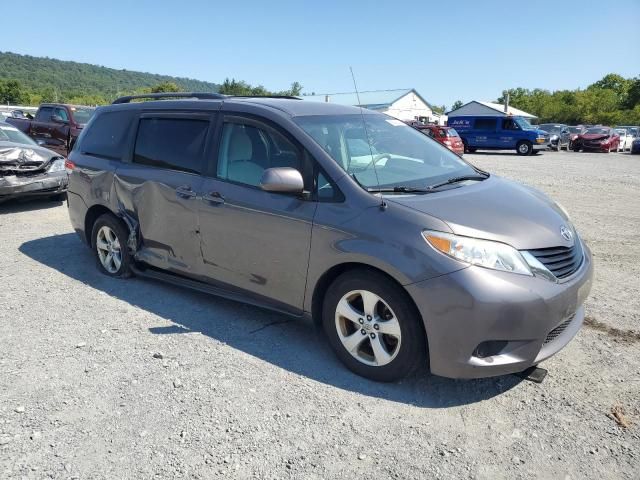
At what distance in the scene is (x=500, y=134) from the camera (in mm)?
27688

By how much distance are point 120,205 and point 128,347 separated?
5.67 feet

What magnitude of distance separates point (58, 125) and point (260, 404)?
12713 millimetres

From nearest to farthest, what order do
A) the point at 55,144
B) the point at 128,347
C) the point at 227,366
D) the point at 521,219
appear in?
the point at 521,219, the point at 227,366, the point at 128,347, the point at 55,144

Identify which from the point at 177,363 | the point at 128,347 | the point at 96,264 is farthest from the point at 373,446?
the point at 96,264

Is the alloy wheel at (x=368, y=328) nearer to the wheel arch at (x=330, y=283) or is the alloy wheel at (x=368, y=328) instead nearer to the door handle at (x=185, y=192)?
the wheel arch at (x=330, y=283)

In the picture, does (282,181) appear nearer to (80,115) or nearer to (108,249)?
(108,249)

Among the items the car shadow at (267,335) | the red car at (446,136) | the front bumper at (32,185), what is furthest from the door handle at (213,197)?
the red car at (446,136)

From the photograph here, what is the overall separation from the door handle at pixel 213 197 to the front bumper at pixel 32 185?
5195 mm

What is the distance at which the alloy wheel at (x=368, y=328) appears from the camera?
124 inches

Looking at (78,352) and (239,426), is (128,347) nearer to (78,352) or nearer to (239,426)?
(78,352)

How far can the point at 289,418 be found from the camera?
2938 mm

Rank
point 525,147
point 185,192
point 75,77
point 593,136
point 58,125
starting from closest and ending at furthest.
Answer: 1. point 185,192
2. point 58,125
3. point 525,147
4. point 593,136
5. point 75,77

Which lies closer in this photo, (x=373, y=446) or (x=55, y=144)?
(x=373, y=446)

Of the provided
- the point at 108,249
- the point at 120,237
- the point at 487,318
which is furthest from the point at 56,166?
the point at 487,318
